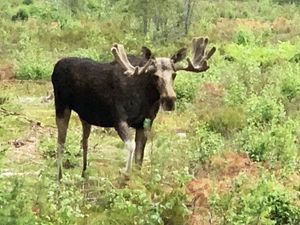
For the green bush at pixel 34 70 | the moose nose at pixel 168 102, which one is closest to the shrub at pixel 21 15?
the green bush at pixel 34 70

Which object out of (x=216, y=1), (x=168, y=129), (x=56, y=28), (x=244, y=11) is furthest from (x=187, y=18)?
(x=168, y=129)

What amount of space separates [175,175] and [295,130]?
4.69 m

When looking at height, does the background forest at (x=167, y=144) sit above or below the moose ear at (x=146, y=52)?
below

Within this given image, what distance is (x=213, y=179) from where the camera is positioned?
9.60 m

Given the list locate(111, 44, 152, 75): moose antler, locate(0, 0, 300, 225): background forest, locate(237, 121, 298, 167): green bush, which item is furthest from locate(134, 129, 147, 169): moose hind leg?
locate(237, 121, 298, 167): green bush

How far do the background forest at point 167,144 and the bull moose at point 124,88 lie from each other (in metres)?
0.44

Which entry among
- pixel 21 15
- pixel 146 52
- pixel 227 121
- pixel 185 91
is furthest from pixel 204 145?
pixel 21 15

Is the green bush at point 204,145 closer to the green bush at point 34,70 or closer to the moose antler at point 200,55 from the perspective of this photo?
the moose antler at point 200,55

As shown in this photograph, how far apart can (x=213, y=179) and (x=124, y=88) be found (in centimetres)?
157

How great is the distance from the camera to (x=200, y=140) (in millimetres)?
11516

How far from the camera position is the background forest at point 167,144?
24.2 feet

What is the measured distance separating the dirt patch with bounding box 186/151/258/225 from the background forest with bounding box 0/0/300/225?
0.02 m

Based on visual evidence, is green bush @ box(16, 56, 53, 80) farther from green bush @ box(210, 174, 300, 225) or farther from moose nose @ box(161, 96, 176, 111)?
green bush @ box(210, 174, 300, 225)

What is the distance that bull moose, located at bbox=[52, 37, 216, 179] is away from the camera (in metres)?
9.45
